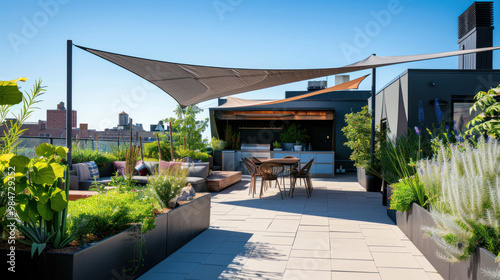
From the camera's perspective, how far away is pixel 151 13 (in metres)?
6.49

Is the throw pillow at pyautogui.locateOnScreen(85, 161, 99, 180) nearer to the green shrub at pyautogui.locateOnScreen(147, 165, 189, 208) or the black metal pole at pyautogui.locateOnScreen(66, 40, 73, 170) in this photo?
the black metal pole at pyautogui.locateOnScreen(66, 40, 73, 170)

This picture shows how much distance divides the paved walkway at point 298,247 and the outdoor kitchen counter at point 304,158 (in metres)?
4.70

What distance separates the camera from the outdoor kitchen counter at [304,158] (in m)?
11.4

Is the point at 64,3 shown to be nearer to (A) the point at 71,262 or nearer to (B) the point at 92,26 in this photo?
(B) the point at 92,26

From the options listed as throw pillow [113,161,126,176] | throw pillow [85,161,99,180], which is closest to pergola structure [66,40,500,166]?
throw pillow [85,161,99,180]

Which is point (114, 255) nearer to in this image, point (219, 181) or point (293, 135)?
point (219, 181)

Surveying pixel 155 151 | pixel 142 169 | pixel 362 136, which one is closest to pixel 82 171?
pixel 142 169

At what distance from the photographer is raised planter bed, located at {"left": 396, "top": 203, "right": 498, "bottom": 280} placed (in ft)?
7.50

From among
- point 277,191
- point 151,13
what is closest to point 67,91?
point 151,13

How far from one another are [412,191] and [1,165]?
158 inches

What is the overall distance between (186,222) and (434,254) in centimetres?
256

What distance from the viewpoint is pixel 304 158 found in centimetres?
1152

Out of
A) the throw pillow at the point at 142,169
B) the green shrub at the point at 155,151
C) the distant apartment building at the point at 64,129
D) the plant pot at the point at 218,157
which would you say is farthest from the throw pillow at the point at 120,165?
the distant apartment building at the point at 64,129

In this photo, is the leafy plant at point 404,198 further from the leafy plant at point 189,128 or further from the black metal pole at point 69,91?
the leafy plant at point 189,128
